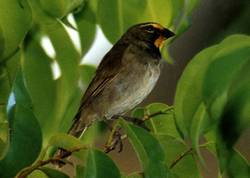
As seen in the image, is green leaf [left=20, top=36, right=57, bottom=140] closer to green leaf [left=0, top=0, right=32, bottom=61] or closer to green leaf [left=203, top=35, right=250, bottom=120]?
green leaf [left=0, top=0, right=32, bottom=61]

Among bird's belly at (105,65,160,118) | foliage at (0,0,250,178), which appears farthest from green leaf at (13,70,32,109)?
bird's belly at (105,65,160,118)

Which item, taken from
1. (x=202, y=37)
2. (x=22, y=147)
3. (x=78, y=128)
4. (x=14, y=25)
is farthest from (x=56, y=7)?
(x=202, y=37)

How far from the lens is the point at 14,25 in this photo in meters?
0.54

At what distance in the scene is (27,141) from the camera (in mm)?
462

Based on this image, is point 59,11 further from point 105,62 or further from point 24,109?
point 105,62

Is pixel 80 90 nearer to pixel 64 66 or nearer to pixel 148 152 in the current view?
pixel 64 66

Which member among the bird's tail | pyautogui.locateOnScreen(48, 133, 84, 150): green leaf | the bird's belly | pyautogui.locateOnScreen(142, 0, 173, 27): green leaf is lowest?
the bird's belly

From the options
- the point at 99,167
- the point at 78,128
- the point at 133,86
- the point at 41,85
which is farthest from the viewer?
the point at 133,86

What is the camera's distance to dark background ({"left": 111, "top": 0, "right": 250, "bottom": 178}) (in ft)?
1.71

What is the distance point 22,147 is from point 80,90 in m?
0.19

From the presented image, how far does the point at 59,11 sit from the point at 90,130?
0.24 m

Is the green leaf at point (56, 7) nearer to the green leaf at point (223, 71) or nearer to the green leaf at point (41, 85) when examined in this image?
the green leaf at point (41, 85)

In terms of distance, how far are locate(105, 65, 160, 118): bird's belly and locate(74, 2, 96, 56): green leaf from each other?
0.29 meters

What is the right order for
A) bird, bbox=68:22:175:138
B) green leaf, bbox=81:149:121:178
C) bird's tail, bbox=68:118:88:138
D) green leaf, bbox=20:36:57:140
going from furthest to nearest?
bird, bbox=68:22:175:138 < bird's tail, bbox=68:118:88:138 < green leaf, bbox=20:36:57:140 < green leaf, bbox=81:149:121:178
